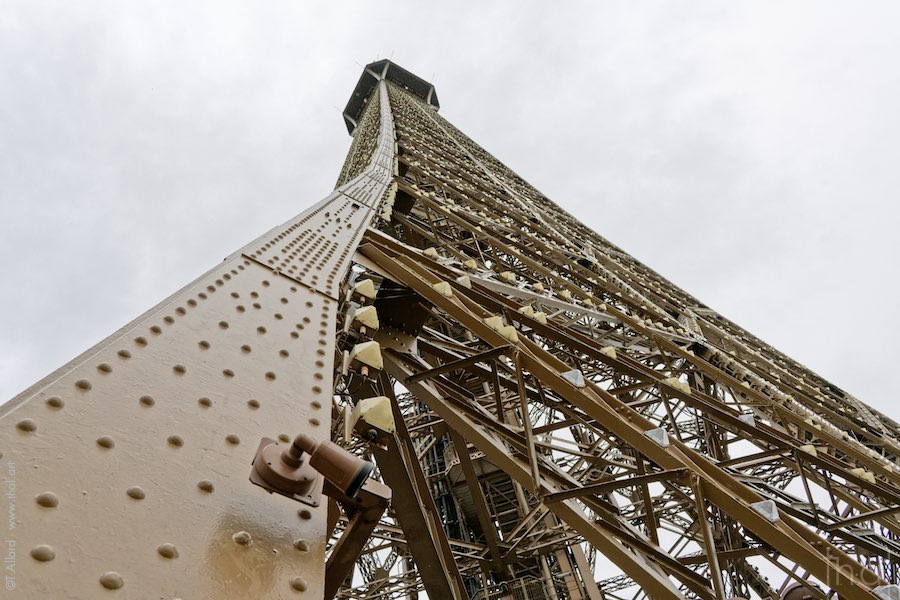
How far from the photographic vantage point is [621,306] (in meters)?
11.1

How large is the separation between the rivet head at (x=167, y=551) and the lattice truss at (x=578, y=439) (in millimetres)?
1065

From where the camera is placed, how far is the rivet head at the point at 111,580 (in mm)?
1240

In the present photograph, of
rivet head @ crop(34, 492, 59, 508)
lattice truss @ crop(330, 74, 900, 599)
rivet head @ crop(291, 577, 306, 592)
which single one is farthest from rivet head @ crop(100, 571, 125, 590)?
lattice truss @ crop(330, 74, 900, 599)

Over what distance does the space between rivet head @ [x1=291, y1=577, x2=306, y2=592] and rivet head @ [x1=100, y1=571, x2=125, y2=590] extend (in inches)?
14.8

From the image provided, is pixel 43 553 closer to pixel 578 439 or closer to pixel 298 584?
pixel 298 584

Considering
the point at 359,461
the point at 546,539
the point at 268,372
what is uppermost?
the point at 546,539

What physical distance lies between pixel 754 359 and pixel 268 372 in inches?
436

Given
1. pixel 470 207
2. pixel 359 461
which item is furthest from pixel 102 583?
pixel 470 207

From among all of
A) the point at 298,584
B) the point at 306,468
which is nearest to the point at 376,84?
the point at 306,468

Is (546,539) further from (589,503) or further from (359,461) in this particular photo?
(359,461)

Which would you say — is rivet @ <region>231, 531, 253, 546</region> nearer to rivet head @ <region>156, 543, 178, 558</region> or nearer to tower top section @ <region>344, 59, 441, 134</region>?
rivet head @ <region>156, 543, 178, 558</region>

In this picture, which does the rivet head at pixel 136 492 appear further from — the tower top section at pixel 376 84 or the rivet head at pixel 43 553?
the tower top section at pixel 376 84

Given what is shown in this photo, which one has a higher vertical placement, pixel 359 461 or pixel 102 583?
pixel 359 461

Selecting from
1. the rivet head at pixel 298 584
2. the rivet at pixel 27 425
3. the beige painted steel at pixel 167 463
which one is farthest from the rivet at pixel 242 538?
the rivet at pixel 27 425
